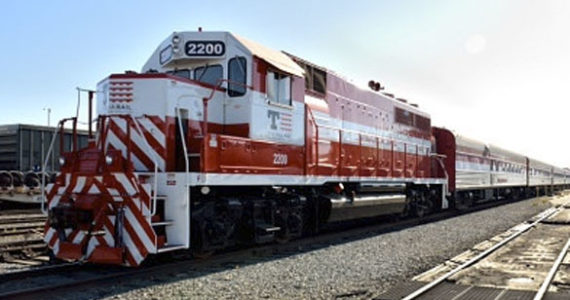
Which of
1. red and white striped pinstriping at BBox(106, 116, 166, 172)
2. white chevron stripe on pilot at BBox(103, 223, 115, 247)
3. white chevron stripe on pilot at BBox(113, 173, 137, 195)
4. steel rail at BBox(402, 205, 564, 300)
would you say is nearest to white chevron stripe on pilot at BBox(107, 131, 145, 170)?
red and white striped pinstriping at BBox(106, 116, 166, 172)

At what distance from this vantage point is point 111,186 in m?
7.27

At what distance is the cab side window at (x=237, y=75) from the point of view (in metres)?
8.60

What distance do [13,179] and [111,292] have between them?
1304cm

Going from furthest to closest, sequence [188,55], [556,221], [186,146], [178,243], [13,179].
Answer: [13,179] < [556,221] < [188,55] < [186,146] < [178,243]

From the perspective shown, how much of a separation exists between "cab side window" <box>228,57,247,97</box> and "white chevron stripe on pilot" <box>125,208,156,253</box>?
8.69 ft

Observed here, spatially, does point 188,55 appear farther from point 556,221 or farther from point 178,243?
point 556,221

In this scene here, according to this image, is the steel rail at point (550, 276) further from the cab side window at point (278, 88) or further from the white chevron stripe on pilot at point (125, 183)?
the white chevron stripe on pilot at point (125, 183)

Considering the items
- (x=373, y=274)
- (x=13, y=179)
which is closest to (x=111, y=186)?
(x=373, y=274)

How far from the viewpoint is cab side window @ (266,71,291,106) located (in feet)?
29.8

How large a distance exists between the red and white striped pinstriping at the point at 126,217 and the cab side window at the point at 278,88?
2933 mm

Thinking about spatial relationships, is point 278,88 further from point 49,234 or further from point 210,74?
point 49,234

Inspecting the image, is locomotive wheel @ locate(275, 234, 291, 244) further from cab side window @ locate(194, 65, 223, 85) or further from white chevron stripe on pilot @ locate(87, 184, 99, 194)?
white chevron stripe on pilot @ locate(87, 184, 99, 194)

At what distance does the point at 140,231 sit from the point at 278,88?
11.8ft

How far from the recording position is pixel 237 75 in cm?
866
